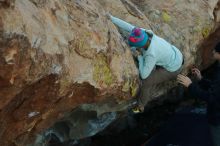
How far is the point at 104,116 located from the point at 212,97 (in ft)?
5.27

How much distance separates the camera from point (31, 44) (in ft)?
15.0

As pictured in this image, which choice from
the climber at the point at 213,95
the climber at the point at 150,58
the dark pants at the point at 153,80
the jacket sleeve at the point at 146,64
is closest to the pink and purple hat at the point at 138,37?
the climber at the point at 150,58

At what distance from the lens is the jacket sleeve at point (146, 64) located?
6.10 m

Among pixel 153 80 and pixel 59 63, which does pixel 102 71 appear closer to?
pixel 59 63

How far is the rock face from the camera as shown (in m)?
4.49

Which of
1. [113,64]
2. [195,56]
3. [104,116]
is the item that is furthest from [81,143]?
[113,64]

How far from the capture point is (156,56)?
20.0 ft

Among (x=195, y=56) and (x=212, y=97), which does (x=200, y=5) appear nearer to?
(x=195, y=56)

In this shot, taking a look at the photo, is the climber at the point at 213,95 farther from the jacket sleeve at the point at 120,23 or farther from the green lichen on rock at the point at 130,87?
the jacket sleeve at the point at 120,23

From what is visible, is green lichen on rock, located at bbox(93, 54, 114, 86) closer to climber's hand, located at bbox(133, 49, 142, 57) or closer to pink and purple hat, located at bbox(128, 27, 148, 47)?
pink and purple hat, located at bbox(128, 27, 148, 47)

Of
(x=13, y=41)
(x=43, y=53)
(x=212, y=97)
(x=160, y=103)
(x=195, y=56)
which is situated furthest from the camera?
(x=160, y=103)

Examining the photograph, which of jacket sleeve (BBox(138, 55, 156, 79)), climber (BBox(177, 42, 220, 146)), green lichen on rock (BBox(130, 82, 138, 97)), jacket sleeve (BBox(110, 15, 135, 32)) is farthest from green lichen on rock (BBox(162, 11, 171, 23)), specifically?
green lichen on rock (BBox(130, 82, 138, 97))

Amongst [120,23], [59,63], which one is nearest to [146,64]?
[120,23]

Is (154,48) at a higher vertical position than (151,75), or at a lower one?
higher
